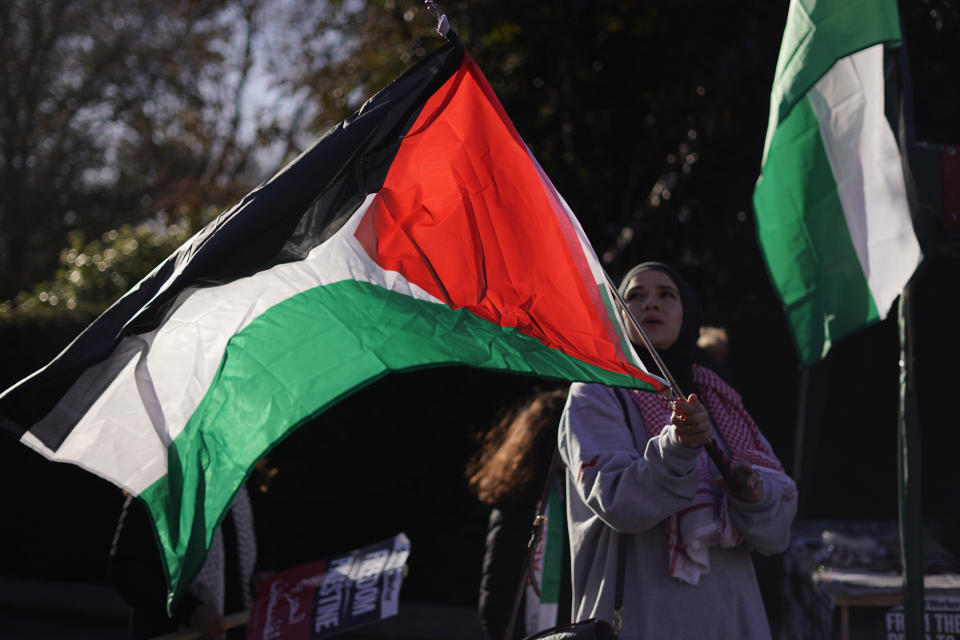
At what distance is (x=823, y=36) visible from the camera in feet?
12.6

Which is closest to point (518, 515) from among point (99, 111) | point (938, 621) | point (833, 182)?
point (938, 621)

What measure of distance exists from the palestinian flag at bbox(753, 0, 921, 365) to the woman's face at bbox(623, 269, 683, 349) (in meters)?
1.09

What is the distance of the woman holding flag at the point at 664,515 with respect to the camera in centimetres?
255

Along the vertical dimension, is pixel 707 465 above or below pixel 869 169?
below

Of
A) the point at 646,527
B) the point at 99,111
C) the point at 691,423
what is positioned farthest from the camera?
the point at 99,111

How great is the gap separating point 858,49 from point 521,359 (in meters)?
1.96

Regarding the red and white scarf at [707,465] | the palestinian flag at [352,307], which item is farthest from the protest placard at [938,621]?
the palestinian flag at [352,307]

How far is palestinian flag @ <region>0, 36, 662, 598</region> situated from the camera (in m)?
2.60

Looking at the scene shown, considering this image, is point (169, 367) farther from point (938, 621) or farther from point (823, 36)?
point (938, 621)

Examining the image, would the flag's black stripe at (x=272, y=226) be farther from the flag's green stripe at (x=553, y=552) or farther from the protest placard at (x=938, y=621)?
the protest placard at (x=938, y=621)

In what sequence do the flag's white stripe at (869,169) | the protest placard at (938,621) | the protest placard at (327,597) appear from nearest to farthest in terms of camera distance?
the protest placard at (327,597)
the flag's white stripe at (869,169)
the protest placard at (938,621)

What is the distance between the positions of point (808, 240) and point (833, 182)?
246mm

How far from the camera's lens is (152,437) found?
105 inches

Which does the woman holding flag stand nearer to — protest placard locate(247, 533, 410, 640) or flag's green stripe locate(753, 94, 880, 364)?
protest placard locate(247, 533, 410, 640)
